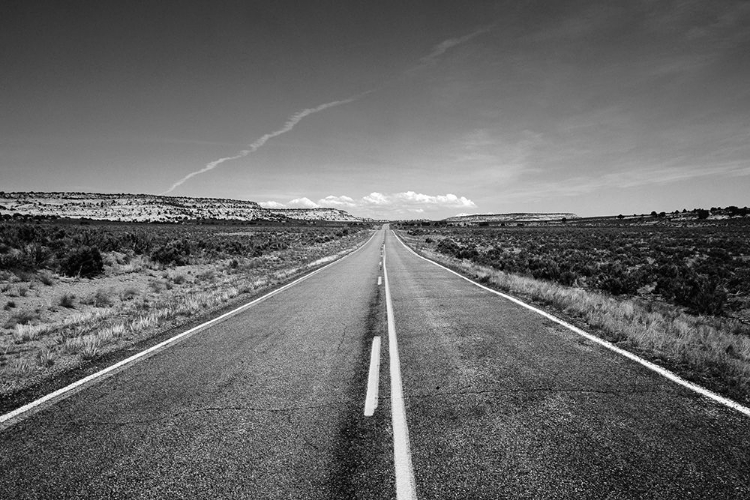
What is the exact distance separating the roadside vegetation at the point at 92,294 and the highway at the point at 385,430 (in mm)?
2030

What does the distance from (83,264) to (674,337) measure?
21040mm

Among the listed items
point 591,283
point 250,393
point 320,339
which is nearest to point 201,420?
point 250,393

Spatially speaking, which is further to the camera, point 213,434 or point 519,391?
point 519,391

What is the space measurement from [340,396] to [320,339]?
99.6 inches

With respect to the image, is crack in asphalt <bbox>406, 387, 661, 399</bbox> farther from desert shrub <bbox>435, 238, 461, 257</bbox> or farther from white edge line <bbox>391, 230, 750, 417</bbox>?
desert shrub <bbox>435, 238, 461, 257</bbox>

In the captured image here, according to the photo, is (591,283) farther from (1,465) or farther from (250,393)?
(1,465)

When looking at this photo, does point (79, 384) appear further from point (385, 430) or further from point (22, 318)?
point (22, 318)

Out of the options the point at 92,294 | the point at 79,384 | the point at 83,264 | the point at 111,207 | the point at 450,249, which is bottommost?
the point at 92,294

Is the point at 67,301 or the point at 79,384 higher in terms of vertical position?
the point at 79,384

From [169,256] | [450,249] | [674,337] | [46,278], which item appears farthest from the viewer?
[450,249]

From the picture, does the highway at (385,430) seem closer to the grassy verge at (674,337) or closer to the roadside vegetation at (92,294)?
the grassy verge at (674,337)

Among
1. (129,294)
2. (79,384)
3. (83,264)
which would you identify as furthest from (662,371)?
(83,264)

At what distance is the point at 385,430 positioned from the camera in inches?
134

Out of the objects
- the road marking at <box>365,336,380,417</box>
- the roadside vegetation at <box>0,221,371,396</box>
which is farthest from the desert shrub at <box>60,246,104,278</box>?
the road marking at <box>365,336,380,417</box>
